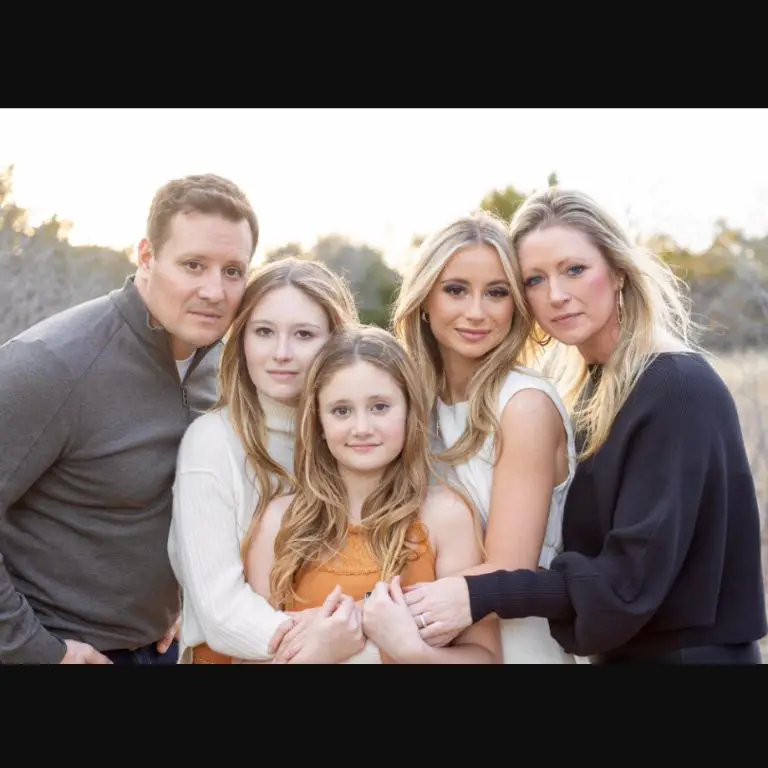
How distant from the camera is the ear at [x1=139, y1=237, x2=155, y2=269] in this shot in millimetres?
Result: 3349

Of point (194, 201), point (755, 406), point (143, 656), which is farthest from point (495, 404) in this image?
point (755, 406)

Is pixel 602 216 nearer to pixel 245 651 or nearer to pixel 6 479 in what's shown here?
pixel 245 651

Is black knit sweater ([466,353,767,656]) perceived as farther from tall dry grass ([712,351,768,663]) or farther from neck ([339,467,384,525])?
tall dry grass ([712,351,768,663])

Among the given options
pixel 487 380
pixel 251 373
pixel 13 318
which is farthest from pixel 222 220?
pixel 13 318

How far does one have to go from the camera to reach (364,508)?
10.3 feet

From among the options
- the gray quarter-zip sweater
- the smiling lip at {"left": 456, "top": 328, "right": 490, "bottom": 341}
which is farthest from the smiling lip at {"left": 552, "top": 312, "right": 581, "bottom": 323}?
the gray quarter-zip sweater

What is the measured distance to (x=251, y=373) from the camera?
129 inches

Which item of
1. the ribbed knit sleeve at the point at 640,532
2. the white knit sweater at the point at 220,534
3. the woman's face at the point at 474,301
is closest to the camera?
the ribbed knit sleeve at the point at 640,532

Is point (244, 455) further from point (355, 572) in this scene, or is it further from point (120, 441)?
point (355, 572)

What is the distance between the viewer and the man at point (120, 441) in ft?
10.4

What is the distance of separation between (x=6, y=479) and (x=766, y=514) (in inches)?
199

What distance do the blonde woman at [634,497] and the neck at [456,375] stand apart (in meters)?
0.31

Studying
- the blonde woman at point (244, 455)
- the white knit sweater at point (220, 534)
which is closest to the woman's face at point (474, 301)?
the blonde woman at point (244, 455)

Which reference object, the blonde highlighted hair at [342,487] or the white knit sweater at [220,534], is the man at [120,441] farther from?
the blonde highlighted hair at [342,487]
